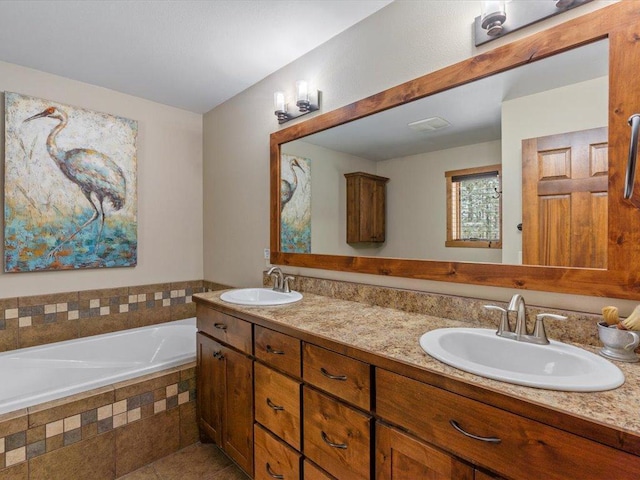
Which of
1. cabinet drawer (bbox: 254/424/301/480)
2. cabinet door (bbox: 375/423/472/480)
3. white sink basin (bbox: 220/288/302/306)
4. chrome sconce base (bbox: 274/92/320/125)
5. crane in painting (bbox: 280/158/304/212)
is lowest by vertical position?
cabinet drawer (bbox: 254/424/301/480)

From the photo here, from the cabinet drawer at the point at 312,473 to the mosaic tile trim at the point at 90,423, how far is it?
1104 mm

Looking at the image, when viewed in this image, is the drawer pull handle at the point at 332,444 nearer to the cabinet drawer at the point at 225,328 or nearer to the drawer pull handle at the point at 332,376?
the drawer pull handle at the point at 332,376

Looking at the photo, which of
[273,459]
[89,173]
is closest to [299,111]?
[89,173]

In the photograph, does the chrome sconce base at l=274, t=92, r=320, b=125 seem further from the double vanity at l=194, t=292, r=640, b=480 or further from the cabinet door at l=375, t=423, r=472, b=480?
the cabinet door at l=375, t=423, r=472, b=480

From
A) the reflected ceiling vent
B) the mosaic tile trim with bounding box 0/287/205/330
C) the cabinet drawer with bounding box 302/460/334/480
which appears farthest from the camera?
the mosaic tile trim with bounding box 0/287/205/330

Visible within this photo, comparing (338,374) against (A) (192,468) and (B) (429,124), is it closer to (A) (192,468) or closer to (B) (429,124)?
(B) (429,124)

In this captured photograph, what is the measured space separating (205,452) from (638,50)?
2836 mm

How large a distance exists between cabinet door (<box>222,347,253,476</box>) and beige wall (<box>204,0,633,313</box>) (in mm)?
741

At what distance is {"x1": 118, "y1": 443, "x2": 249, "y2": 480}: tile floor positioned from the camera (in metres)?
1.90

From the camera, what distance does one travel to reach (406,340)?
1.20 metres

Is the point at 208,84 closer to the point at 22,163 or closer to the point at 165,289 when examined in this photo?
the point at 22,163

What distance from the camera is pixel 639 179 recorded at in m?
1.07

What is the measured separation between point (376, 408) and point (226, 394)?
3.51ft

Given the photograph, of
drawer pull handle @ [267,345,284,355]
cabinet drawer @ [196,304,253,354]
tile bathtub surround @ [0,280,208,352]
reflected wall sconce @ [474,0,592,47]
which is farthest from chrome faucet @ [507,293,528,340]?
tile bathtub surround @ [0,280,208,352]
